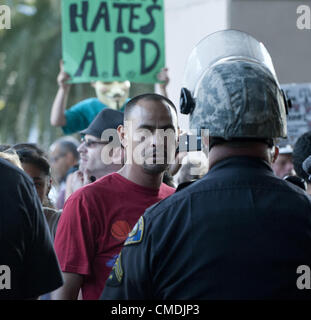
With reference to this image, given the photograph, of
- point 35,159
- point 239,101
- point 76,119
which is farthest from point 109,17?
point 239,101

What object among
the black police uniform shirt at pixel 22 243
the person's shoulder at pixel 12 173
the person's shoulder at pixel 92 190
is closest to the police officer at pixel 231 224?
the black police uniform shirt at pixel 22 243

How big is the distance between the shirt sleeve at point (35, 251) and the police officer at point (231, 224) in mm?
413

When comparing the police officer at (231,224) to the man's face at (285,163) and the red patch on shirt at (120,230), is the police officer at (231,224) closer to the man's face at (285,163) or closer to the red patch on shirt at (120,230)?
the red patch on shirt at (120,230)

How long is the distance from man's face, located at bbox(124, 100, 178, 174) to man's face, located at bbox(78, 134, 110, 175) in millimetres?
715

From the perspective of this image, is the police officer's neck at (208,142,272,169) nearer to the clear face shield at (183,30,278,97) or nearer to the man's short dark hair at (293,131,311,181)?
the clear face shield at (183,30,278,97)

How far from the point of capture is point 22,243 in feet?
7.89

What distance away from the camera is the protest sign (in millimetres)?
6723

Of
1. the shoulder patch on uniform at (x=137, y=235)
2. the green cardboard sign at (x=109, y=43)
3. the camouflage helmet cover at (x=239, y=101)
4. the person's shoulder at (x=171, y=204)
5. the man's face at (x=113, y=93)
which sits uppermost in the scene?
the green cardboard sign at (x=109, y=43)

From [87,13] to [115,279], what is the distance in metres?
4.45

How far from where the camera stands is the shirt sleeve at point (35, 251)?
244 centimetres

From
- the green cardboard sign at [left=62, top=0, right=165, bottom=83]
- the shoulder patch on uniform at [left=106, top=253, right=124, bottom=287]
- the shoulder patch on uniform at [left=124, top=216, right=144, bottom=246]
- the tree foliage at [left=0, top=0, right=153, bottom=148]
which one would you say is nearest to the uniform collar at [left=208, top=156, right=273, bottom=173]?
the shoulder patch on uniform at [left=124, top=216, right=144, bottom=246]

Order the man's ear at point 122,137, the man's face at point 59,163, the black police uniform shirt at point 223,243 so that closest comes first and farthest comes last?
the black police uniform shirt at point 223,243 → the man's ear at point 122,137 → the man's face at point 59,163

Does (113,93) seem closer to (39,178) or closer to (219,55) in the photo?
(39,178)

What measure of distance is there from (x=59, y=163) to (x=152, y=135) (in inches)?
183
